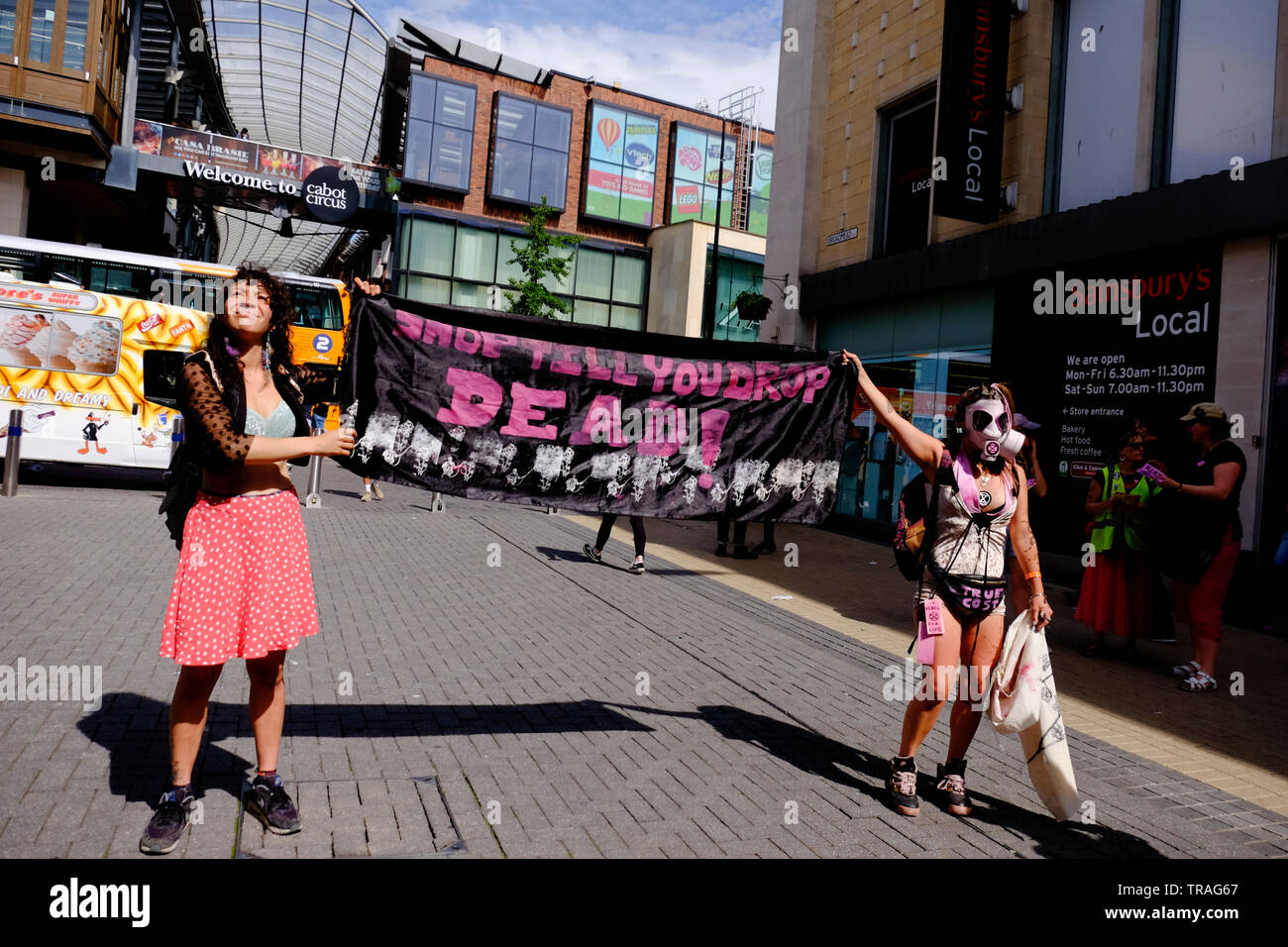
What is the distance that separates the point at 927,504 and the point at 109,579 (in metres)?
7.17

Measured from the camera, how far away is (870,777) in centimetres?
483

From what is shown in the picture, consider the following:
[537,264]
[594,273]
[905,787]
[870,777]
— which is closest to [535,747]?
[870,777]

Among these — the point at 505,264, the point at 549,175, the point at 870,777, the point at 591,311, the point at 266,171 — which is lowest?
the point at 870,777

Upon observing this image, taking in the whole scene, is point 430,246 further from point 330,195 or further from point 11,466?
point 11,466

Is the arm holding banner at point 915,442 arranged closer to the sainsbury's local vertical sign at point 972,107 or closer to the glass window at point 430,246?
the sainsbury's local vertical sign at point 972,107

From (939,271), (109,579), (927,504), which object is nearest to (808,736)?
(927,504)

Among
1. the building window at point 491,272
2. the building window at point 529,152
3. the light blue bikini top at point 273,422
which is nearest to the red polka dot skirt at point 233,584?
the light blue bikini top at point 273,422

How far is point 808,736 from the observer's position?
17.9 feet

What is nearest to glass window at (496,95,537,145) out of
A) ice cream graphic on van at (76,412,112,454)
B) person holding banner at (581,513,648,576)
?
ice cream graphic on van at (76,412,112,454)

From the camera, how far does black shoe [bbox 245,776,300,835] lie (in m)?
3.63

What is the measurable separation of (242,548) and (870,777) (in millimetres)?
3112

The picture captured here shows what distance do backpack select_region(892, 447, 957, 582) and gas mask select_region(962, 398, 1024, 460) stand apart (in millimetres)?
165
